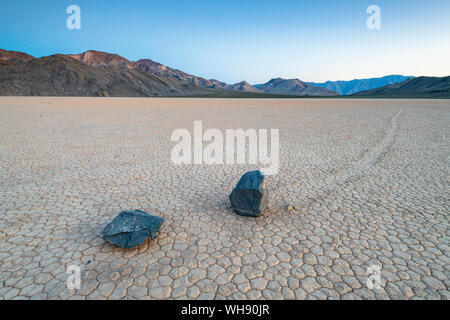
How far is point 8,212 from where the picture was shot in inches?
180

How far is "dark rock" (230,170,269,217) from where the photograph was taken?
14.3 ft

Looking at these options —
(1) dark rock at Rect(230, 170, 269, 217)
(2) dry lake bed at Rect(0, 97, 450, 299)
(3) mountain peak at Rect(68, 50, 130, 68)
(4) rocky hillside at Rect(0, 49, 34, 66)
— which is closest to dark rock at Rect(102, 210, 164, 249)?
(2) dry lake bed at Rect(0, 97, 450, 299)

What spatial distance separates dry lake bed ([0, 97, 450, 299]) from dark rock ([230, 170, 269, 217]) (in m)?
0.19

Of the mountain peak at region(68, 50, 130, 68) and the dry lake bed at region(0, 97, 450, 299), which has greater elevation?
the mountain peak at region(68, 50, 130, 68)

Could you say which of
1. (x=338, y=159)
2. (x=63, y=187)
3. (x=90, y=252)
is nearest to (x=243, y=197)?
(x=90, y=252)

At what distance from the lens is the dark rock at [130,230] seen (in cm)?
346

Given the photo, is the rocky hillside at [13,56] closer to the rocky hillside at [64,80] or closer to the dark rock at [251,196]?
the rocky hillside at [64,80]

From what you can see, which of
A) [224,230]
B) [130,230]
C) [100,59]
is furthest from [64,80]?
[100,59]

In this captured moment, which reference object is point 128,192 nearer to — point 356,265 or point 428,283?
point 356,265

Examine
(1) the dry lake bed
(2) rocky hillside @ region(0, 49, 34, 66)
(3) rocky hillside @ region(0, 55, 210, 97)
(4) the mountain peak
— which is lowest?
(1) the dry lake bed

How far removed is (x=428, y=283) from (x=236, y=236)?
2.55m

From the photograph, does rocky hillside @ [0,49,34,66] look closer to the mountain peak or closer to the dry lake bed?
the mountain peak

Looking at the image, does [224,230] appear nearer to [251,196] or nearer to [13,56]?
[251,196]

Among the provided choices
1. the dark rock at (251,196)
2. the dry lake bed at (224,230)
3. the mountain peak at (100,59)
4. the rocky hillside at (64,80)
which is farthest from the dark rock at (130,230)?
the mountain peak at (100,59)
